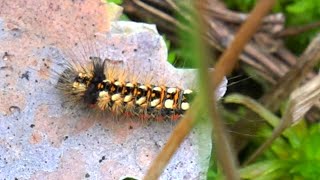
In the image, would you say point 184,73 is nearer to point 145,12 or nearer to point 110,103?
point 110,103

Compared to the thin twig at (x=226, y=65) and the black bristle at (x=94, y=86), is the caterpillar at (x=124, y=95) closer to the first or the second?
the black bristle at (x=94, y=86)

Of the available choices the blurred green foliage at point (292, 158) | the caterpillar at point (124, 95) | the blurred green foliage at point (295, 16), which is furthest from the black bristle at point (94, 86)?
the blurred green foliage at point (295, 16)

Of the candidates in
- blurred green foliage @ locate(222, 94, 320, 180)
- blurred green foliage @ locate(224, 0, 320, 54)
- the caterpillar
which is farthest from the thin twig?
blurred green foliage @ locate(224, 0, 320, 54)

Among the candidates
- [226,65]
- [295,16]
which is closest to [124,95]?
[295,16]

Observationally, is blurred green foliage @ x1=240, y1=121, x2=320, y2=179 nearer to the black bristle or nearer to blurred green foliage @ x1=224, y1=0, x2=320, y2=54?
blurred green foliage @ x1=224, y1=0, x2=320, y2=54

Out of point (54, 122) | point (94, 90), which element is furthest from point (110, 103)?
point (54, 122)

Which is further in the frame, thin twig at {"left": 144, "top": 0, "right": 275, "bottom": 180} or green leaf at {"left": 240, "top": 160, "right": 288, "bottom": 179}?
green leaf at {"left": 240, "top": 160, "right": 288, "bottom": 179}

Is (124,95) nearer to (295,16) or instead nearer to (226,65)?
(295,16)

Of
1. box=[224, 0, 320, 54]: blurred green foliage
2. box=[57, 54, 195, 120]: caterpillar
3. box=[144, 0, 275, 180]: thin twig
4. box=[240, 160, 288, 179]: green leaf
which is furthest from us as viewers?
box=[224, 0, 320, 54]: blurred green foliage

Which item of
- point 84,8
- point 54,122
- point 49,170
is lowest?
point 49,170
